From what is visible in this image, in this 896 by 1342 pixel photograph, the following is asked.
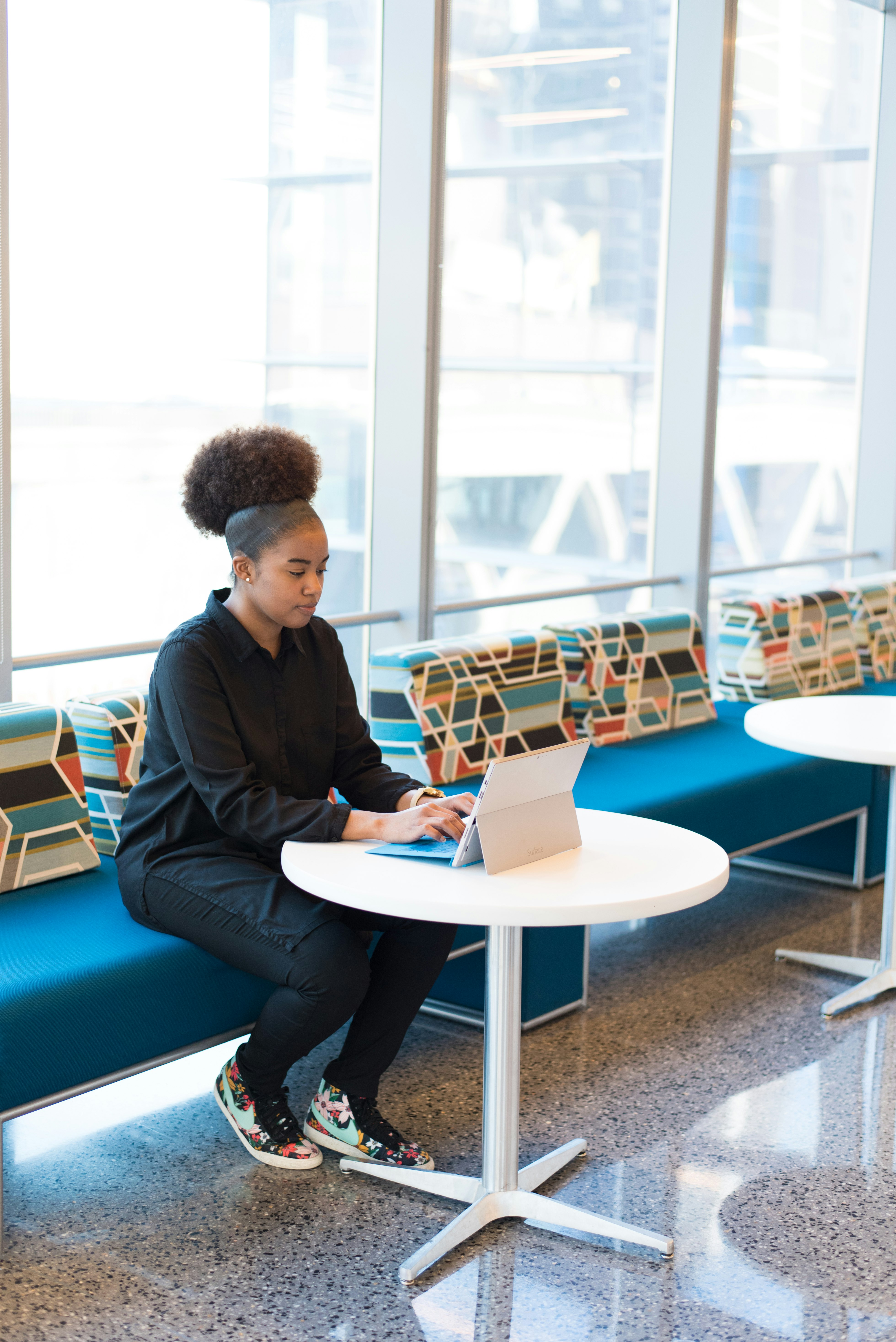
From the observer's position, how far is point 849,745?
10.6ft

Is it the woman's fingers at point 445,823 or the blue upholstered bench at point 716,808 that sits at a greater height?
the woman's fingers at point 445,823

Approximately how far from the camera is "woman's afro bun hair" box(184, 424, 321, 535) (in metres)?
2.58

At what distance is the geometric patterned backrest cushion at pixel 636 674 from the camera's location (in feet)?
13.9

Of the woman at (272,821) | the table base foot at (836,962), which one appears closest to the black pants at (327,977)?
the woman at (272,821)

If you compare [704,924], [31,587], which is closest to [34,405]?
[31,587]

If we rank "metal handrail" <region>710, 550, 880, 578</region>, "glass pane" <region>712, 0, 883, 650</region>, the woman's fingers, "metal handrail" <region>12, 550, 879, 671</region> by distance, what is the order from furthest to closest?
"glass pane" <region>712, 0, 883, 650</region>, "metal handrail" <region>710, 550, 880, 578</region>, "metal handrail" <region>12, 550, 879, 671</region>, the woman's fingers

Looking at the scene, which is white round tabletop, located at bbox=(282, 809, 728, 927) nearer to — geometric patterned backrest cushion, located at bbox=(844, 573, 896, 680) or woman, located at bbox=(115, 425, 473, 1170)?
woman, located at bbox=(115, 425, 473, 1170)

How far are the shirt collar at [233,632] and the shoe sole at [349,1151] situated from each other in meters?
0.90

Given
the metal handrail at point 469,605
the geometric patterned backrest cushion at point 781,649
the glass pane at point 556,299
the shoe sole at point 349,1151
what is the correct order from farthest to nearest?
the glass pane at point 556,299, the geometric patterned backrest cushion at point 781,649, the metal handrail at point 469,605, the shoe sole at point 349,1151

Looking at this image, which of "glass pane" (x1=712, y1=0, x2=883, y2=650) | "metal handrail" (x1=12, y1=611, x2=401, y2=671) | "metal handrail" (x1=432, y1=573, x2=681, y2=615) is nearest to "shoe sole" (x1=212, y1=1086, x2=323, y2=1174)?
"metal handrail" (x1=12, y1=611, x2=401, y2=671)

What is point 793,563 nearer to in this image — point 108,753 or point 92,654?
point 92,654

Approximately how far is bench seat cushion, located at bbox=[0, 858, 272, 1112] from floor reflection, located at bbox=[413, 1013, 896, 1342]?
62 centimetres

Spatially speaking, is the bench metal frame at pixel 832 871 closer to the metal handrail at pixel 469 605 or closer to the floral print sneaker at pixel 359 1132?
the metal handrail at pixel 469 605

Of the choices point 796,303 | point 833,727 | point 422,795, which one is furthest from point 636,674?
point 796,303
